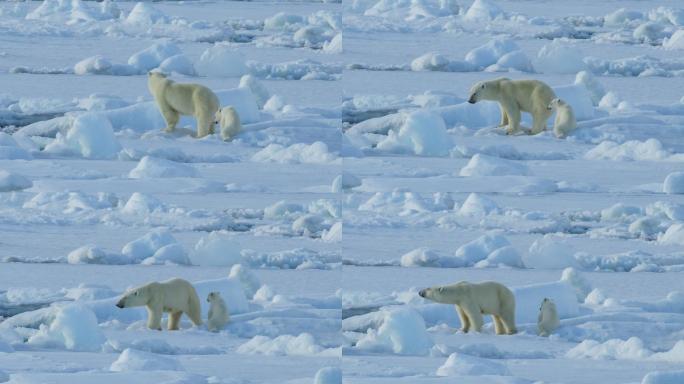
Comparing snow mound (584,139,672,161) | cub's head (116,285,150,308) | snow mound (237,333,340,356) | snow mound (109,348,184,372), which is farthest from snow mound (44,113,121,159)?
snow mound (584,139,672,161)

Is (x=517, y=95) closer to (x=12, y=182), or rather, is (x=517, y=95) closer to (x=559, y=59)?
(x=559, y=59)

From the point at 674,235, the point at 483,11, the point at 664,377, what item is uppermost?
the point at 483,11

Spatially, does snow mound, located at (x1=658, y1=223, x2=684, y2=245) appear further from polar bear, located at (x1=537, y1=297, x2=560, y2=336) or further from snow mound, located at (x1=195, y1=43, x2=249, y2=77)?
snow mound, located at (x1=195, y1=43, x2=249, y2=77)

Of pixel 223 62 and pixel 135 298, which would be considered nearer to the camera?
pixel 135 298

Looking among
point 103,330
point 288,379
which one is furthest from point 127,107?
point 288,379

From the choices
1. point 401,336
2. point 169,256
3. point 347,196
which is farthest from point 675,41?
point 169,256

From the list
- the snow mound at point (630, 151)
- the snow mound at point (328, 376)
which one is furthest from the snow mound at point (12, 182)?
the snow mound at point (630, 151)

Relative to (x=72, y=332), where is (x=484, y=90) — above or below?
above
